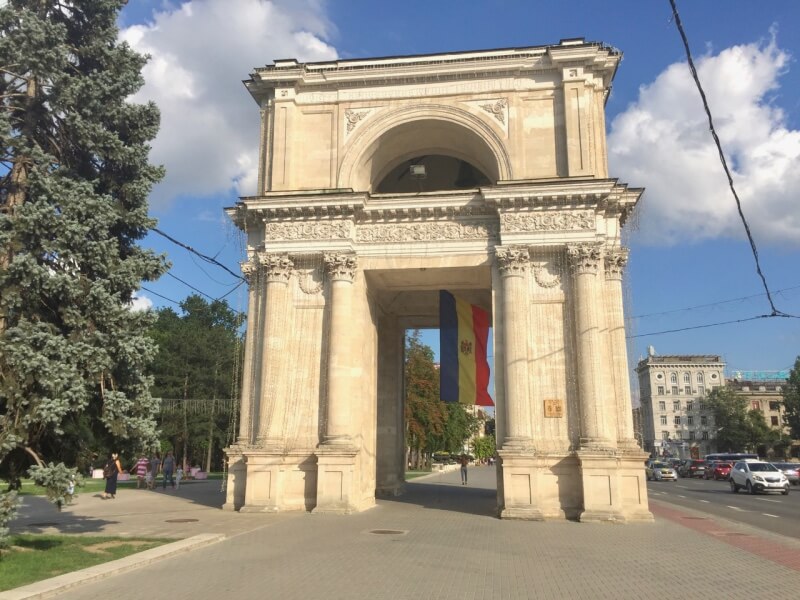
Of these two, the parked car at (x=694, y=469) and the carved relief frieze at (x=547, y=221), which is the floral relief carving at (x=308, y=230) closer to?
the carved relief frieze at (x=547, y=221)

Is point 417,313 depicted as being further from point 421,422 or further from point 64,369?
point 421,422

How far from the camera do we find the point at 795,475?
43.5m

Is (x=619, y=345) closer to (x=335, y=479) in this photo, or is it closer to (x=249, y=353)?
(x=335, y=479)

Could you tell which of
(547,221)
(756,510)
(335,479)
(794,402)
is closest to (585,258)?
(547,221)

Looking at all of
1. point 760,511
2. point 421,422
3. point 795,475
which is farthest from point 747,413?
point 760,511

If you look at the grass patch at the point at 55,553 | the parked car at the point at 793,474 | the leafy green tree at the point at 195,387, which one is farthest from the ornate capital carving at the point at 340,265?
the parked car at the point at 793,474

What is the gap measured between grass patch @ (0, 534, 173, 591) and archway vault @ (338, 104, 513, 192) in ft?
43.1

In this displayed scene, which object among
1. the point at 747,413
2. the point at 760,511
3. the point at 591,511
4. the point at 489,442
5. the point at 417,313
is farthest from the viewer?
the point at 489,442

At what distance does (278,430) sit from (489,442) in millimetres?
94987

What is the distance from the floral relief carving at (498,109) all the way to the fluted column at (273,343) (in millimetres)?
8430

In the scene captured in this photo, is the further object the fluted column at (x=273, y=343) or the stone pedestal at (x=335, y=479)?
the fluted column at (x=273, y=343)

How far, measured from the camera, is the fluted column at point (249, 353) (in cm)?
2025

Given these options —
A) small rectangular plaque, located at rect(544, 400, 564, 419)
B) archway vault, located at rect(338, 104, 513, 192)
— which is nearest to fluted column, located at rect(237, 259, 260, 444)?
archway vault, located at rect(338, 104, 513, 192)

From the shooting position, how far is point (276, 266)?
20.5m
